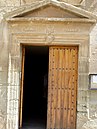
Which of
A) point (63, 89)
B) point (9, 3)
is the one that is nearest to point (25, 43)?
point (9, 3)

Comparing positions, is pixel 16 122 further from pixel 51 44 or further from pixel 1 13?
pixel 1 13

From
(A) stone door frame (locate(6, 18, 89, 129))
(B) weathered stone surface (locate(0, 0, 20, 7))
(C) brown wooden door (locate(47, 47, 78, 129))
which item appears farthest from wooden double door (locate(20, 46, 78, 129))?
(B) weathered stone surface (locate(0, 0, 20, 7))

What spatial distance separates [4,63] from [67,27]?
1.92 metres

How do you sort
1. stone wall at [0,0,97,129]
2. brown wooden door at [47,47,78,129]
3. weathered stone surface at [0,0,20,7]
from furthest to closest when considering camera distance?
weathered stone surface at [0,0,20,7] → brown wooden door at [47,47,78,129] → stone wall at [0,0,97,129]

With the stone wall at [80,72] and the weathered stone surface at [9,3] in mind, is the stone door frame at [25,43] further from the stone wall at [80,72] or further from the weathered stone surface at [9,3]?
the weathered stone surface at [9,3]

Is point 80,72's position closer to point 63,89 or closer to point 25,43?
point 63,89

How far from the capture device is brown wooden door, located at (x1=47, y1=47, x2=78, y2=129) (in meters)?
6.74

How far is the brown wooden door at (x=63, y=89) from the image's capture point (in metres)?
6.74

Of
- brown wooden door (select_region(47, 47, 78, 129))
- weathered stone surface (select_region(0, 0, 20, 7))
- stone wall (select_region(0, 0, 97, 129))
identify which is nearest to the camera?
stone wall (select_region(0, 0, 97, 129))

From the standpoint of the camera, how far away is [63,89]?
6781 millimetres

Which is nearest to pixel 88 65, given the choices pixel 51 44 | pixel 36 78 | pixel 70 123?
pixel 51 44

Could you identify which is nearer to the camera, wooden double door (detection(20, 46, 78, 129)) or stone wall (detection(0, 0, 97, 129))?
stone wall (detection(0, 0, 97, 129))

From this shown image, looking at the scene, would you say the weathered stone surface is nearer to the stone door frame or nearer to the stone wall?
the stone wall

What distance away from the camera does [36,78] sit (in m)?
12.8
